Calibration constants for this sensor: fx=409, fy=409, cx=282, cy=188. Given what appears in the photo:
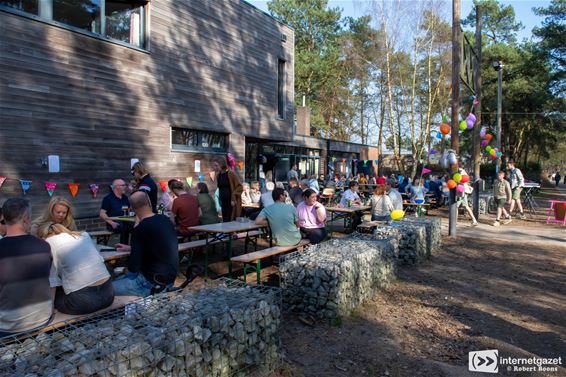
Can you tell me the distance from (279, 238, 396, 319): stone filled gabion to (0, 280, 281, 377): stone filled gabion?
966mm

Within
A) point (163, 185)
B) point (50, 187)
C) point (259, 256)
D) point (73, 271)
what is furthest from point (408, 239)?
point (50, 187)

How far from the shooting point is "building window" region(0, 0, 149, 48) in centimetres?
834

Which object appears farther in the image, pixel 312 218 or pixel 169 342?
pixel 312 218

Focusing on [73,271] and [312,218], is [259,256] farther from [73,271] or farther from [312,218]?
[73,271]

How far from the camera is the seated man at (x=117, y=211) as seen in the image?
6891 mm

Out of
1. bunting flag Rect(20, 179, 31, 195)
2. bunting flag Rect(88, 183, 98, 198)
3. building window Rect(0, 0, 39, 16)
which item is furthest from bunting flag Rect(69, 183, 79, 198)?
building window Rect(0, 0, 39, 16)

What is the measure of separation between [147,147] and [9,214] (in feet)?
26.7

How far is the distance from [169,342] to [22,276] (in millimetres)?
1172

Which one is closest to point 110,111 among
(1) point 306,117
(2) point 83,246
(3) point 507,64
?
(2) point 83,246

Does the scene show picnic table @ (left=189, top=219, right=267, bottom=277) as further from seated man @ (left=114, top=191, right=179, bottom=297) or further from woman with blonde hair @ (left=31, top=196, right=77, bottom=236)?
woman with blonde hair @ (left=31, top=196, right=77, bottom=236)

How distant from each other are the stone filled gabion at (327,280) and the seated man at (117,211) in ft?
11.0

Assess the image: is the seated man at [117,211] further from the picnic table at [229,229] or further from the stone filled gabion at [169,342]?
the stone filled gabion at [169,342]

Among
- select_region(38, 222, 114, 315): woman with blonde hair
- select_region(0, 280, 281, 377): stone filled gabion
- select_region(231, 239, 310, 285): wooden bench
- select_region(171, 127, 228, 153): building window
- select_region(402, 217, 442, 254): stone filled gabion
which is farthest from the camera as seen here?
select_region(171, 127, 228, 153): building window

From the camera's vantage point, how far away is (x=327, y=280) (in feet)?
14.8
